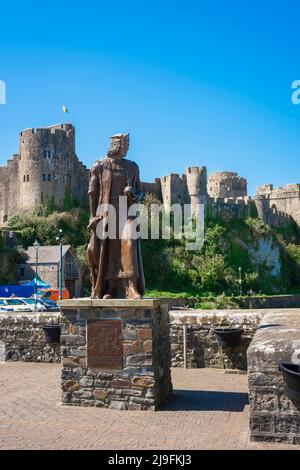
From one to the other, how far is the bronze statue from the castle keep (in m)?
48.5

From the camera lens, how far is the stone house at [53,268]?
141 ft

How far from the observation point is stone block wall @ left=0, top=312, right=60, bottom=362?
1252cm

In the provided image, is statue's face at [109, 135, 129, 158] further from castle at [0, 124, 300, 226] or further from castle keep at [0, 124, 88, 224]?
castle keep at [0, 124, 88, 224]

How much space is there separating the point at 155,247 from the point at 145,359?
156 ft

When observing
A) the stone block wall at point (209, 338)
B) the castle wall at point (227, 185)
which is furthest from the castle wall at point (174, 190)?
the stone block wall at point (209, 338)

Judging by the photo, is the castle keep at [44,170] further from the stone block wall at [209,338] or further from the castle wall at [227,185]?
the stone block wall at [209,338]

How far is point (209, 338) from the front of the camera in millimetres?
11172

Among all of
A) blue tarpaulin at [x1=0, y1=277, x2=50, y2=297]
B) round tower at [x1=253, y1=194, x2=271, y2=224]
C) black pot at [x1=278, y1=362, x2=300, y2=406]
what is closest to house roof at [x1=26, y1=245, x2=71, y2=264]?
blue tarpaulin at [x1=0, y1=277, x2=50, y2=297]

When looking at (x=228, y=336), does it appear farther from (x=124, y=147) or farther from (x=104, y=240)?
(x=124, y=147)

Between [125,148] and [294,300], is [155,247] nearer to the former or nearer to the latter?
[294,300]

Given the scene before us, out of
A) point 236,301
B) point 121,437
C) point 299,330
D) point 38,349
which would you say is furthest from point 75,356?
point 236,301

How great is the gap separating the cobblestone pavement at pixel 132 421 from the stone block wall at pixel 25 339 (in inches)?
90.8

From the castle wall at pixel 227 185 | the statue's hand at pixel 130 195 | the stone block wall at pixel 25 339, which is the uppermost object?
the castle wall at pixel 227 185

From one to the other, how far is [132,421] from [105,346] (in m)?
1.36
